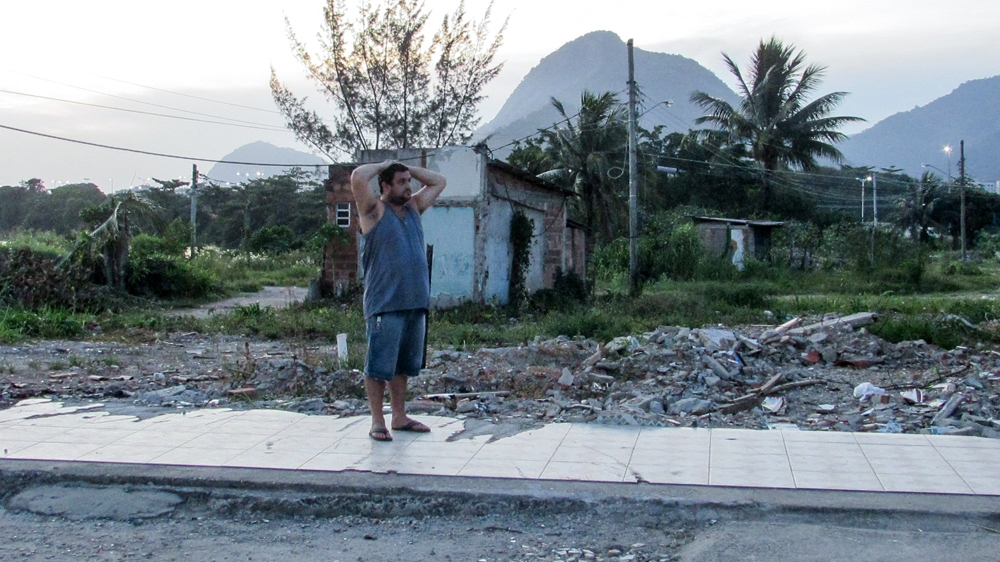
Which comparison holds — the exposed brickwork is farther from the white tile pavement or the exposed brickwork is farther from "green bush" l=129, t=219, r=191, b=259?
the white tile pavement

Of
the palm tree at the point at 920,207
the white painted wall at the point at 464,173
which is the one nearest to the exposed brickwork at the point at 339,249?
the white painted wall at the point at 464,173

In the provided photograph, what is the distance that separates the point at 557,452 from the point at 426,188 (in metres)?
1.87

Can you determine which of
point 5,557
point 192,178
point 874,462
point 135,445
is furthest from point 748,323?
point 192,178

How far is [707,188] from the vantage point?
44.9 m

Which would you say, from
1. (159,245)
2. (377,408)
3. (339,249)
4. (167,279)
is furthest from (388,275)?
(159,245)

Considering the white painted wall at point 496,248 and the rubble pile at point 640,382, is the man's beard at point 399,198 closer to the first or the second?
the rubble pile at point 640,382

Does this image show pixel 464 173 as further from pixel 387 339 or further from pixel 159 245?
pixel 159 245

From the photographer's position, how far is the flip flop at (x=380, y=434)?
16.8ft

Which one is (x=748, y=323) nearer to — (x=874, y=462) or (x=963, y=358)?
(x=963, y=358)

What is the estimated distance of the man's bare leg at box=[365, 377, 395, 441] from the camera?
5121 millimetres

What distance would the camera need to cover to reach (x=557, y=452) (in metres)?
4.84

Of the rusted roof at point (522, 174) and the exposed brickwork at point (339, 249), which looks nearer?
the rusted roof at point (522, 174)

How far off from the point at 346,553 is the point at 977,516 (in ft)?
9.38

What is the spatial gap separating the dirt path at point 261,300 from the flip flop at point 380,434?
15.4 m
